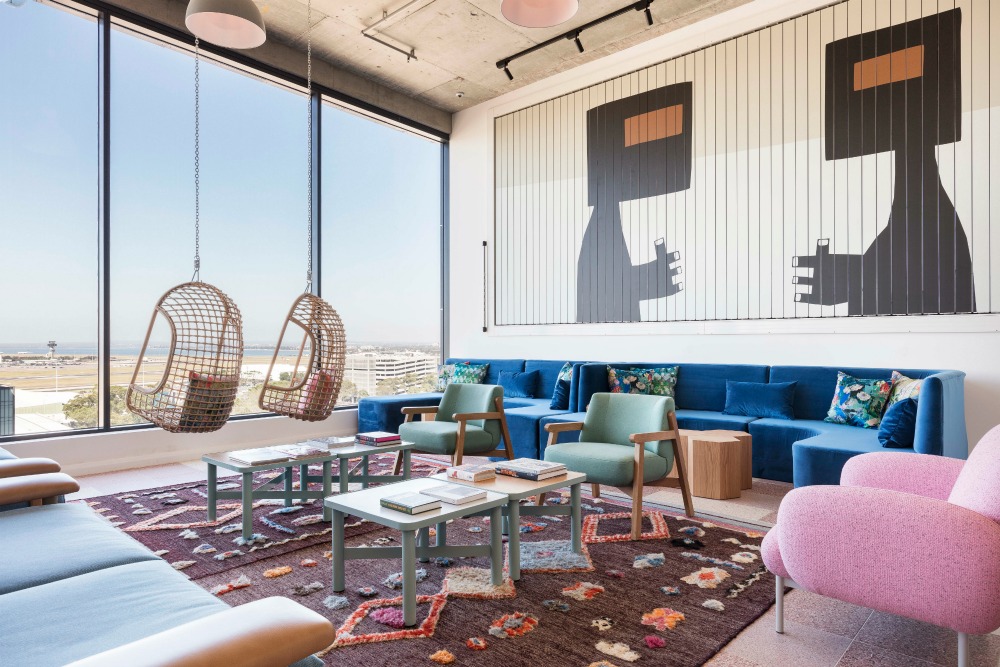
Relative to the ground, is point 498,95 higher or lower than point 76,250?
higher

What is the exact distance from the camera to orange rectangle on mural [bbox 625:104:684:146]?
223 inches

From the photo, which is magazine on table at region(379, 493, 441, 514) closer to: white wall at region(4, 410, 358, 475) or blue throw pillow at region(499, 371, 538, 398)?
white wall at region(4, 410, 358, 475)

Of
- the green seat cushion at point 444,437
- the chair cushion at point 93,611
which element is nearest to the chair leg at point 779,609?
the chair cushion at point 93,611

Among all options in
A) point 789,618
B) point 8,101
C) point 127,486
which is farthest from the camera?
point 8,101

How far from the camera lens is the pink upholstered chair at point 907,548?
5.27 ft

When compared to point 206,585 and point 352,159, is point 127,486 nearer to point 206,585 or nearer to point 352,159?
point 206,585

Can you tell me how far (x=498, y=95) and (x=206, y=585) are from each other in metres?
6.17

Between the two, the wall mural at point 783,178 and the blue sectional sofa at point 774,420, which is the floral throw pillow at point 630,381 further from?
the wall mural at point 783,178

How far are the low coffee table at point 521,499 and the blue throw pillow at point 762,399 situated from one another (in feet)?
7.53

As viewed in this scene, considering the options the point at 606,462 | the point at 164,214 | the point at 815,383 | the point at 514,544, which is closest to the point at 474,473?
the point at 514,544

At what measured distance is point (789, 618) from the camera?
7.38 feet

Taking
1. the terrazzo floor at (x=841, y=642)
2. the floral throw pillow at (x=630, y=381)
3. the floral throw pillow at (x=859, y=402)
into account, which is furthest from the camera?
the floral throw pillow at (x=630, y=381)

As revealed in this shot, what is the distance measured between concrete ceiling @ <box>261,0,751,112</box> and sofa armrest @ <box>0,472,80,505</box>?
4.47 m

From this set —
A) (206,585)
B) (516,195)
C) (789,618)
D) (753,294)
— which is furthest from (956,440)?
(516,195)
